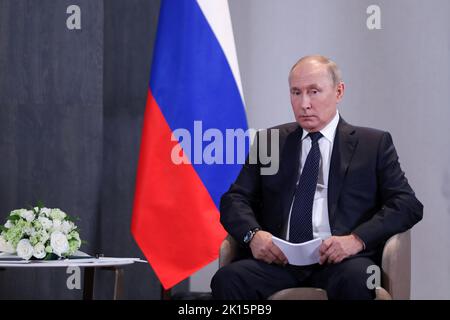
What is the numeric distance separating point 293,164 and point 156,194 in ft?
3.26

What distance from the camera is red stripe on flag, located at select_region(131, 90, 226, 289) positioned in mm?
3871

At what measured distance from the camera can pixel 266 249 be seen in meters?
2.95

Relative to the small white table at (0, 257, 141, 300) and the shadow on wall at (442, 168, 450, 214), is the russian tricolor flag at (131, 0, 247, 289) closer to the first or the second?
the small white table at (0, 257, 141, 300)

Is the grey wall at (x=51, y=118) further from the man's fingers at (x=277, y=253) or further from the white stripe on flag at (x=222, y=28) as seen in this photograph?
the man's fingers at (x=277, y=253)

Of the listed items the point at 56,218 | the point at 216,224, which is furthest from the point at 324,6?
the point at 56,218

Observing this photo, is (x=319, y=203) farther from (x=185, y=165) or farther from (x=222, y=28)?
(x=222, y=28)

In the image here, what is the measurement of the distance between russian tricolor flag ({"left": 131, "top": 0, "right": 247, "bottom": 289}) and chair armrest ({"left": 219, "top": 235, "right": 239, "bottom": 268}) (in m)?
0.72

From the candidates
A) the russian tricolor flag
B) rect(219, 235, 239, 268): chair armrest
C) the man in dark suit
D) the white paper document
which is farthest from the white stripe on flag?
the white paper document

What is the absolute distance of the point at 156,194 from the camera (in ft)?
12.8

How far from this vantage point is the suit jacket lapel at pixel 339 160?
3.06 metres

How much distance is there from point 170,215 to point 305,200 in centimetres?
103

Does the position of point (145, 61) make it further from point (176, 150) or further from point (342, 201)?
point (342, 201)

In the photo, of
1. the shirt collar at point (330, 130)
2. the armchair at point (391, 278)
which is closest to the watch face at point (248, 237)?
the armchair at point (391, 278)

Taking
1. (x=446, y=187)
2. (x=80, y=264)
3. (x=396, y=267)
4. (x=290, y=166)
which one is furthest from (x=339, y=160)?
(x=446, y=187)
